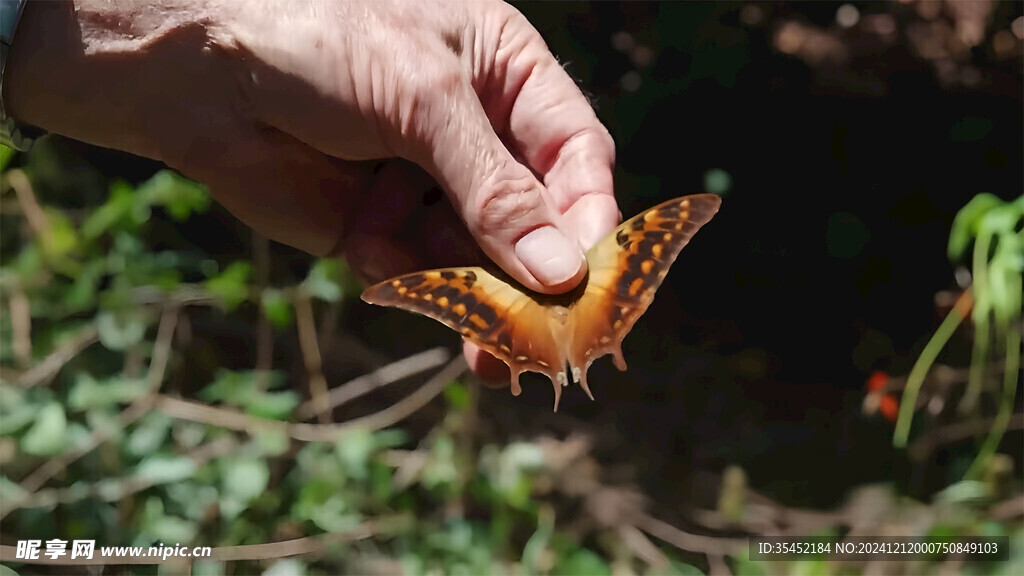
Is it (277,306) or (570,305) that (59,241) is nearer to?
(277,306)

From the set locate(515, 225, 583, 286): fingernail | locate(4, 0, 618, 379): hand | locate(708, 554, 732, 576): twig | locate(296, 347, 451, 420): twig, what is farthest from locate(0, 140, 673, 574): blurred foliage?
locate(515, 225, 583, 286): fingernail

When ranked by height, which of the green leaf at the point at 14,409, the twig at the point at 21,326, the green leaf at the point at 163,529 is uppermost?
the twig at the point at 21,326

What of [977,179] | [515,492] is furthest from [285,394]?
[977,179]

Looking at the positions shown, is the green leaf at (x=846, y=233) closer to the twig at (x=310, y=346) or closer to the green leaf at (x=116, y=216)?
the twig at (x=310, y=346)

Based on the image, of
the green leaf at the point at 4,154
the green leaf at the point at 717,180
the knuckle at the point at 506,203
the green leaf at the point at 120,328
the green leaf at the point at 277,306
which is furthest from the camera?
the green leaf at the point at 717,180

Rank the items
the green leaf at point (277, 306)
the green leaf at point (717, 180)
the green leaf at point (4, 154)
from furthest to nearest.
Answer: the green leaf at point (717, 180) < the green leaf at point (277, 306) < the green leaf at point (4, 154)

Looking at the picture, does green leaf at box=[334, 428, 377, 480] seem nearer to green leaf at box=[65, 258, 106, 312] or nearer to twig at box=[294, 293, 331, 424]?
twig at box=[294, 293, 331, 424]

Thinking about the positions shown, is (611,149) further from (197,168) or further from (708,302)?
(708,302)

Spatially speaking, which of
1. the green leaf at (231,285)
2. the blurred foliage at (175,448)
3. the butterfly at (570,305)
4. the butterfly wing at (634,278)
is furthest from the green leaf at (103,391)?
the butterfly wing at (634,278)
